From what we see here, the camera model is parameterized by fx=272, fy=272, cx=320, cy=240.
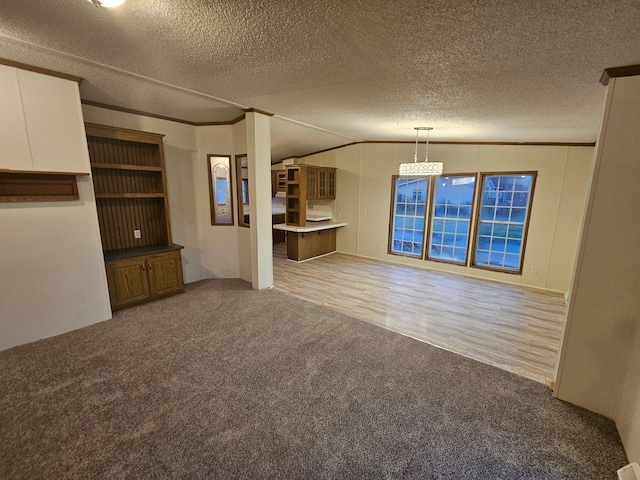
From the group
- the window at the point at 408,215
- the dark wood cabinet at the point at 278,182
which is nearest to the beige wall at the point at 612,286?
the window at the point at 408,215

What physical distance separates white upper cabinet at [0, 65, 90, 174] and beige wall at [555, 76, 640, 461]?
4.45 m

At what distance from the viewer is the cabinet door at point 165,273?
12.0ft

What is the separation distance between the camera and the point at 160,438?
1.71m

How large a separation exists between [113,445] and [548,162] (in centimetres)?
627

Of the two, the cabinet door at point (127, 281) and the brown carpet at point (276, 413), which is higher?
the cabinet door at point (127, 281)


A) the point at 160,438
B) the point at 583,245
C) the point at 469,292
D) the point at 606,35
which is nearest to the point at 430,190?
the point at 469,292

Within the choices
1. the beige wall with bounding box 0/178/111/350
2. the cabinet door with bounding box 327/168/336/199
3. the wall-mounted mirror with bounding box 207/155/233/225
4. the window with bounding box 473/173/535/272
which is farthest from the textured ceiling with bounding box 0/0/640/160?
the cabinet door with bounding box 327/168/336/199

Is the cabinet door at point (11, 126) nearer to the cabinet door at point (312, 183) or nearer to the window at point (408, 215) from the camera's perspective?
the cabinet door at point (312, 183)

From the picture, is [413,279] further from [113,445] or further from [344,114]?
[113,445]

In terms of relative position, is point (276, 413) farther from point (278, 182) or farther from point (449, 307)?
point (278, 182)

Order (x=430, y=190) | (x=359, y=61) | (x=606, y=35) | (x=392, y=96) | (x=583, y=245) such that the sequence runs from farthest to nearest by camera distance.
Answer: (x=430, y=190)
(x=392, y=96)
(x=359, y=61)
(x=583, y=245)
(x=606, y=35)

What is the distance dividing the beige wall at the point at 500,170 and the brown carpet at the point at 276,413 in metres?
3.25

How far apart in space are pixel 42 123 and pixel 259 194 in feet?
7.43

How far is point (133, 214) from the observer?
384cm
